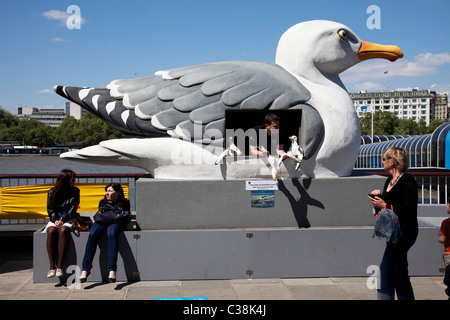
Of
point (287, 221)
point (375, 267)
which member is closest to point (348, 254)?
point (375, 267)

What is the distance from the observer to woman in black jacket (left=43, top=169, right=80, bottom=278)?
4.79 meters

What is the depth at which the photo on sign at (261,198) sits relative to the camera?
5.22 metres

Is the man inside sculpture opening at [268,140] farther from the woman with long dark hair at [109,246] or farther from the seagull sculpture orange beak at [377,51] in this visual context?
the woman with long dark hair at [109,246]

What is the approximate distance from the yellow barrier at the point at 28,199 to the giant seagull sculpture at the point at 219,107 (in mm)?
1975

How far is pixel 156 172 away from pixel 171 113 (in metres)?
0.81

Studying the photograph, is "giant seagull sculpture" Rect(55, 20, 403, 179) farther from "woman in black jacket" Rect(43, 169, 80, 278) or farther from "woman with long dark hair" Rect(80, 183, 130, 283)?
"woman with long dark hair" Rect(80, 183, 130, 283)

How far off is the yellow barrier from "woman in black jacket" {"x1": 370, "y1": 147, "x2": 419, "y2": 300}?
5.21 m

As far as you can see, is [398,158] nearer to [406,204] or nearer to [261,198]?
[406,204]

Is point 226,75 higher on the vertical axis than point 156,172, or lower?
higher

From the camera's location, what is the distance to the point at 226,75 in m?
5.33

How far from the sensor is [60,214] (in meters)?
5.12
